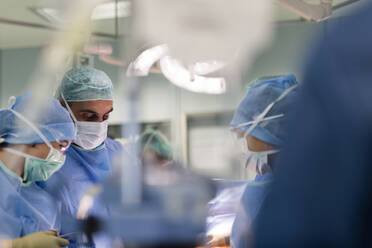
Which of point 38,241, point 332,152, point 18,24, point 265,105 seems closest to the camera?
point 332,152

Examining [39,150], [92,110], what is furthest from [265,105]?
[39,150]

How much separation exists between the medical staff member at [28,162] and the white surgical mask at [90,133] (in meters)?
0.14

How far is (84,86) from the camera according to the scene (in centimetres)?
173

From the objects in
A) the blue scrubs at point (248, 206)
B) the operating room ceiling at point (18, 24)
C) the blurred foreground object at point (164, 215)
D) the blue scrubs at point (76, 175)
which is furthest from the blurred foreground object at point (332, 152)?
the operating room ceiling at point (18, 24)

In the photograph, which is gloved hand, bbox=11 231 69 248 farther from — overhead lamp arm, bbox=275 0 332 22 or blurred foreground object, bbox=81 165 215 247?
overhead lamp arm, bbox=275 0 332 22

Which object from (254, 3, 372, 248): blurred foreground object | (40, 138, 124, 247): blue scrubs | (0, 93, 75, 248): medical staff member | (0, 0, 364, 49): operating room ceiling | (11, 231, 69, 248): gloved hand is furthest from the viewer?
(0, 0, 364, 49): operating room ceiling

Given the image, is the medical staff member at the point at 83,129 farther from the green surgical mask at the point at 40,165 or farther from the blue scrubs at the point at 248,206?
the blue scrubs at the point at 248,206

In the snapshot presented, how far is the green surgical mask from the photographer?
5.13 feet

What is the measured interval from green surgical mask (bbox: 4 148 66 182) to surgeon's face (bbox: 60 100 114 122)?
202mm

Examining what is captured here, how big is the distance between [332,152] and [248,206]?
3.55ft

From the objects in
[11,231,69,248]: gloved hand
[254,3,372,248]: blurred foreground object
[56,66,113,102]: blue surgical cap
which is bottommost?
[11,231,69,248]: gloved hand

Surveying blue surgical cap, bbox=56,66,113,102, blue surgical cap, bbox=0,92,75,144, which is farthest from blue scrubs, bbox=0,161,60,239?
blue surgical cap, bbox=56,66,113,102

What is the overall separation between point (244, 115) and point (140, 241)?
2.81ft

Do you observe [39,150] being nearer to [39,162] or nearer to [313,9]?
[39,162]
